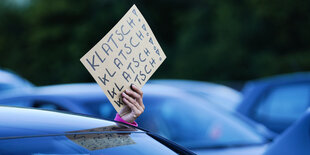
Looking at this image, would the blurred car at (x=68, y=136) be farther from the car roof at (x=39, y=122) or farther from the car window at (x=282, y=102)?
the car window at (x=282, y=102)

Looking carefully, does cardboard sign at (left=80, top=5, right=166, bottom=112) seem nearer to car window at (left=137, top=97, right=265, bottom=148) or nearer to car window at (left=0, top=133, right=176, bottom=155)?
car window at (left=0, top=133, right=176, bottom=155)

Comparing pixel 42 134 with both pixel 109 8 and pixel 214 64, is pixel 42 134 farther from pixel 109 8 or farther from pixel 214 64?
pixel 109 8

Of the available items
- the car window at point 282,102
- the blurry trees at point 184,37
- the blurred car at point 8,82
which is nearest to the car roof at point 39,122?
the car window at point 282,102

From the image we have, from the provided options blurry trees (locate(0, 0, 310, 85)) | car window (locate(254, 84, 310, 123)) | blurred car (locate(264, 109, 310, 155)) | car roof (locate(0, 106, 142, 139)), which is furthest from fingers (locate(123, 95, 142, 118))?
blurry trees (locate(0, 0, 310, 85))

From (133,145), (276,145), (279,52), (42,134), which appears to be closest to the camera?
(42,134)

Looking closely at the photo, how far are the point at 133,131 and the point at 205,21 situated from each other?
1384 inches

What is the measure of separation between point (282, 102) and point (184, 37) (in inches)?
1239

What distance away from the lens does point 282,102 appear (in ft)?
21.1

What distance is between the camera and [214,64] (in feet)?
113

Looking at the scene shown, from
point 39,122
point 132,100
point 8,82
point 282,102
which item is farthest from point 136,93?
point 8,82

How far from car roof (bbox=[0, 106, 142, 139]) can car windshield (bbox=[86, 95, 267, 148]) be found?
7.48ft

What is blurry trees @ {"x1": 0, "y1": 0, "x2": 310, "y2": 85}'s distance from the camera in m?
30.9

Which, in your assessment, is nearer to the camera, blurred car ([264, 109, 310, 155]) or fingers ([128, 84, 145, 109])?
fingers ([128, 84, 145, 109])

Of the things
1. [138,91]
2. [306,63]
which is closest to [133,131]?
[138,91]
